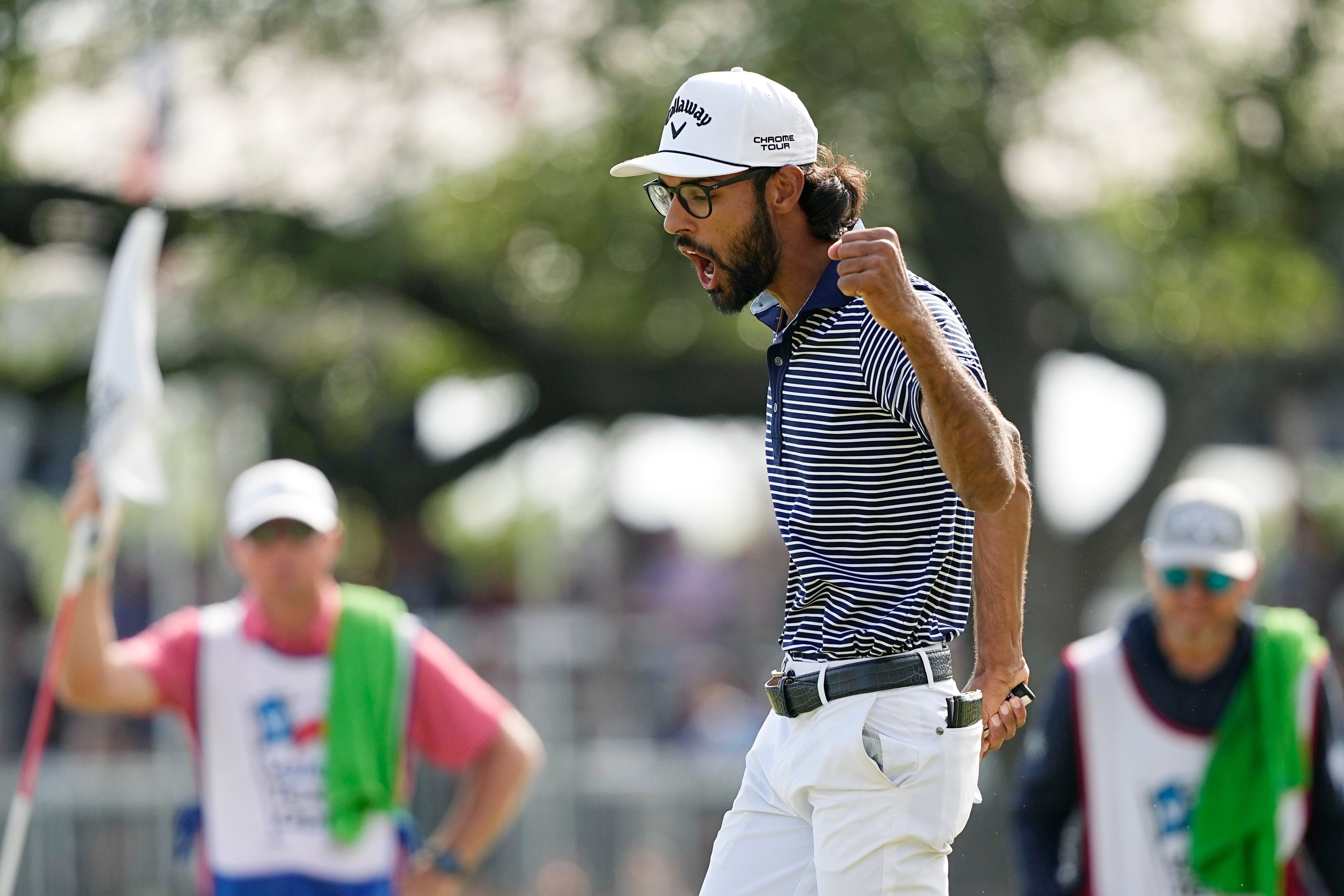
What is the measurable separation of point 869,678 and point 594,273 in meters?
10.4

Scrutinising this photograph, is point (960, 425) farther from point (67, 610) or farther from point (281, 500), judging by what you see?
point (67, 610)

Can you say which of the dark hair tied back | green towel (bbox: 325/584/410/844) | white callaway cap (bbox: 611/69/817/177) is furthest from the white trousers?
green towel (bbox: 325/584/410/844)

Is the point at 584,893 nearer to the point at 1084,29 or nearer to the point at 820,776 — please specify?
the point at 1084,29

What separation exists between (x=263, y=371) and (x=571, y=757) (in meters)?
4.01

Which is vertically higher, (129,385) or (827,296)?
(129,385)

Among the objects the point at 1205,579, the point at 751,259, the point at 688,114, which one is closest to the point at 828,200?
the point at 751,259

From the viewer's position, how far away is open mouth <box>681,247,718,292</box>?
378cm

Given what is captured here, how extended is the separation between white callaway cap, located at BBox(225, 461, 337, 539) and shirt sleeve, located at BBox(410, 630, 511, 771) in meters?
0.51

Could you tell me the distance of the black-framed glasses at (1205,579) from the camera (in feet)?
19.2

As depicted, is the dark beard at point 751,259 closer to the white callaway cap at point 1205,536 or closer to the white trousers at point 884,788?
the white trousers at point 884,788

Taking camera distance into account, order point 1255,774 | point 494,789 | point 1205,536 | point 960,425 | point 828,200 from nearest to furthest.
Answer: point 960,425
point 828,200
point 1255,774
point 1205,536
point 494,789

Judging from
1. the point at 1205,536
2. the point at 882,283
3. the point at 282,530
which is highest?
the point at 882,283

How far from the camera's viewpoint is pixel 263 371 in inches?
597

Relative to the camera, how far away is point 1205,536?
594 cm
